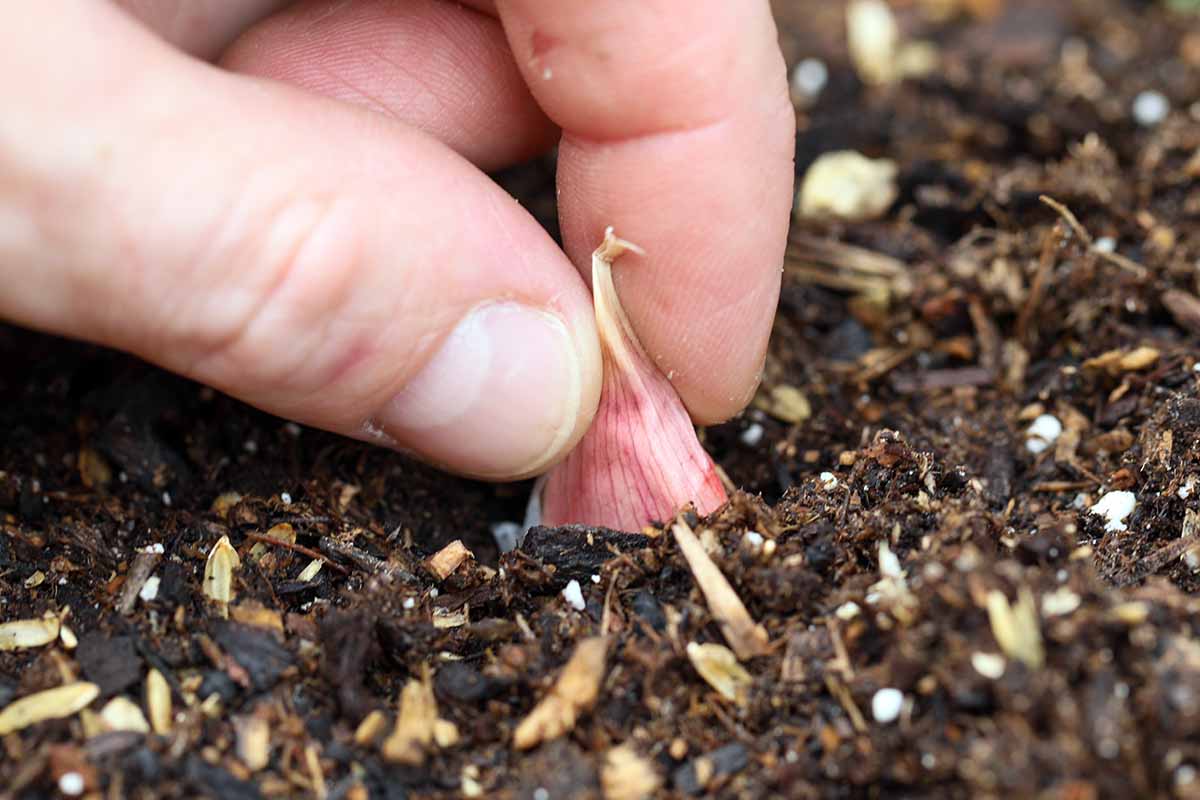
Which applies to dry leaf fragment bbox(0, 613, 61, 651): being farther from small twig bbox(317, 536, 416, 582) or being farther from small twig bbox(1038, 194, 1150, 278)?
small twig bbox(1038, 194, 1150, 278)

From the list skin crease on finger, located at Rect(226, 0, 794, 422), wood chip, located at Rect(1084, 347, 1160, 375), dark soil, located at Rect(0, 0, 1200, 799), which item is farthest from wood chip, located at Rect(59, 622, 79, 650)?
wood chip, located at Rect(1084, 347, 1160, 375)

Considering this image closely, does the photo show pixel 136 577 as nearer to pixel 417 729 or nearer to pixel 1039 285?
pixel 417 729

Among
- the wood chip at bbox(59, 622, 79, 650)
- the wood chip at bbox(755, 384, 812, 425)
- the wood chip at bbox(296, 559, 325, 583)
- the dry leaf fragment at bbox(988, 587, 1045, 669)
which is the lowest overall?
the wood chip at bbox(755, 384, 812, 425)

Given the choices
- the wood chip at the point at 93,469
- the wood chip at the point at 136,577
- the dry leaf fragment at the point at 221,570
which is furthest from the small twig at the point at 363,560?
the wood chip at the point at 93,469

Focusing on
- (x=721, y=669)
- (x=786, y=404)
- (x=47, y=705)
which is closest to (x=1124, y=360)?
(x=786, y=404)

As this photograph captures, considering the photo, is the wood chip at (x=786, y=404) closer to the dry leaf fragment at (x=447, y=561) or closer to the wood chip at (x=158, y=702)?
the dry leaf fragment at (x=447, y=561)

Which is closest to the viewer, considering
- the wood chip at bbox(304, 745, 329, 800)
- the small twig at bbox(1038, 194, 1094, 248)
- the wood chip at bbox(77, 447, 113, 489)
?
the wood chip at bbox(304, 745, 329, 800)
